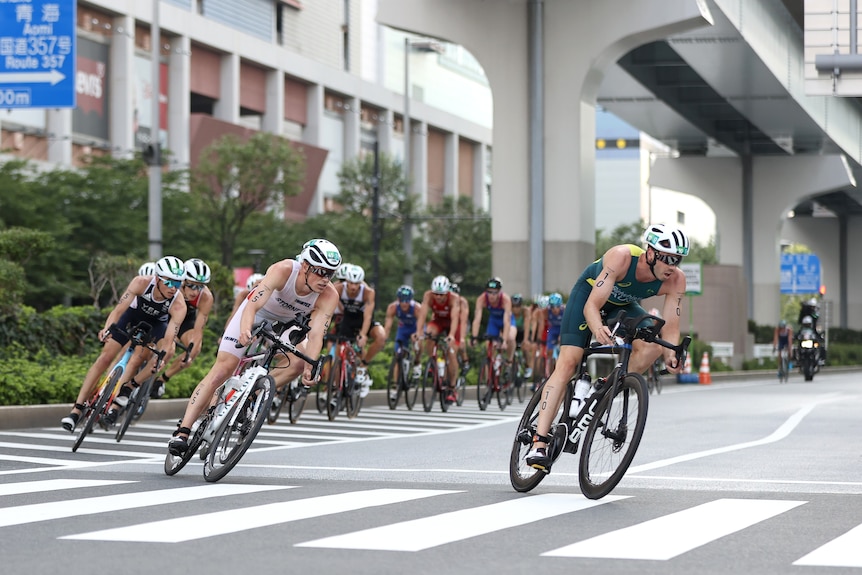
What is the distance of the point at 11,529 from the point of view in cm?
823

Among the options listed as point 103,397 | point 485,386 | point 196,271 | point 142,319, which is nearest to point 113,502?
point 103,397

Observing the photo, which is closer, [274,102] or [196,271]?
[196,271]

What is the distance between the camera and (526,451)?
10633 millimetres

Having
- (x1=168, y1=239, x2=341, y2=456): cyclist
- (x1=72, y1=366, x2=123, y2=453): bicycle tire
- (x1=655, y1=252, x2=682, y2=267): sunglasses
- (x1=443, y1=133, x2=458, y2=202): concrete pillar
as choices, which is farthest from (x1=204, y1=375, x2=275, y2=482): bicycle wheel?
(x1=443, y1=133, x2=458, y2=202): concrete pillar

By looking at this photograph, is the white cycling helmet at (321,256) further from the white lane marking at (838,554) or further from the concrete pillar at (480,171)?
the concrete pillar at (480,171)

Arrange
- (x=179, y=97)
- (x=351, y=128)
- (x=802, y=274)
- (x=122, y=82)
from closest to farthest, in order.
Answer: (x=122, y=82)
(x=179, y=97)
(x=351, y=128)
(x=802, y=274)

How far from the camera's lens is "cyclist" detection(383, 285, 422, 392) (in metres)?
22.0

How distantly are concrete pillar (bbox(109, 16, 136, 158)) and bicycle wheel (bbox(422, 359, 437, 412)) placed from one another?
39834 millimetres

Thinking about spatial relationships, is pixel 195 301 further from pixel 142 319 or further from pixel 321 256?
pixel 321 256

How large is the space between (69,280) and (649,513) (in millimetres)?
37937

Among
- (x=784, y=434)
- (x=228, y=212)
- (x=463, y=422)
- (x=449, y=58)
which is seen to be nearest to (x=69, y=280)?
(x=228, y=212)

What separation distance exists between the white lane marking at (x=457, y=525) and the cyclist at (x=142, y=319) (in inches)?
212

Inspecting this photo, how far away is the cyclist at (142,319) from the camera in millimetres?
14602

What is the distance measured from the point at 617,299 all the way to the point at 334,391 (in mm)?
10239
